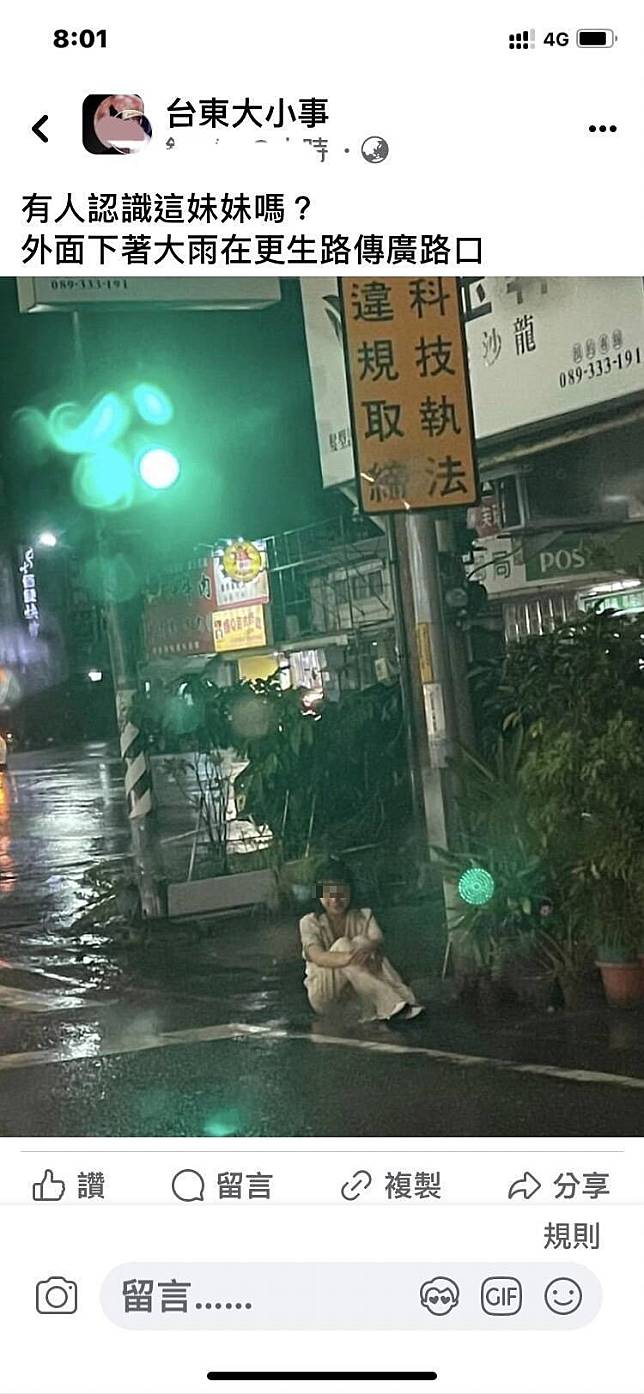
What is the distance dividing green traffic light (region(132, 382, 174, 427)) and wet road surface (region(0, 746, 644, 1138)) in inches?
9.8

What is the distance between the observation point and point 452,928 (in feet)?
3.80

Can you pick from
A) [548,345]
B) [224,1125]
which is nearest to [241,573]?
[548,345]

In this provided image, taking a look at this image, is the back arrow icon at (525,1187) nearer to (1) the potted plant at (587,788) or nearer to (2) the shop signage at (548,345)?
(1) the potted plant at (587,788)

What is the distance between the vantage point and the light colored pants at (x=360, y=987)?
1.13m

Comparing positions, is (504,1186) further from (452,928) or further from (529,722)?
(529,722)

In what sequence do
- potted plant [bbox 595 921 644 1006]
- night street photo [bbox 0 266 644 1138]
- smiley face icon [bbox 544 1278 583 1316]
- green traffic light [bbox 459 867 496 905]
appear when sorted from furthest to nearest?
1. potted plant [bbox 595 921 644 1006]
2. green traffic light [bbox 459 867 496 905]
3. night street photo [bbox 0 266 644 1138]
4. smiley face icon [bbox 544 1278 583 1316]

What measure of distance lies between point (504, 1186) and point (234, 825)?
571 millimetres

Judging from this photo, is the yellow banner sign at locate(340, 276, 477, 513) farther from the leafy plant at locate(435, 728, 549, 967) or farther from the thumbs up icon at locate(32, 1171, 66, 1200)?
the thumbs up icon at locate(32, 1171, 66, 1200)

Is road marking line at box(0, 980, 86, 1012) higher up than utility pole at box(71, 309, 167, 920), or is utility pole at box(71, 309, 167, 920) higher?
utility pole at box(71, 309, 167, 920)

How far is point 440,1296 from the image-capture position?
2.87 ft
